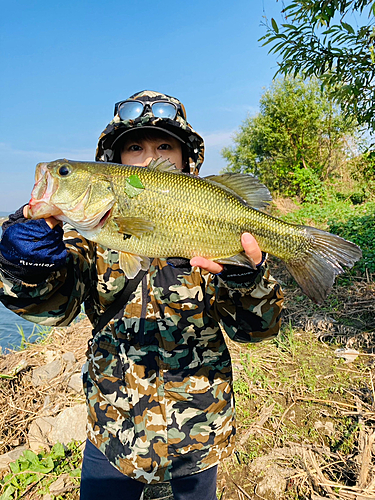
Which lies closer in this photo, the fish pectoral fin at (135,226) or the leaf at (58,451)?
the fish pectoral fin at (135,226)

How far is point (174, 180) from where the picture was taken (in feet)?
6.17

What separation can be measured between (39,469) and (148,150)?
3.12 m

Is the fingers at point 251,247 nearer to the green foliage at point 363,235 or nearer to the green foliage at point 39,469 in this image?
the green foliage at point 39,469

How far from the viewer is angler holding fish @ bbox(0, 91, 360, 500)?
1802 mm

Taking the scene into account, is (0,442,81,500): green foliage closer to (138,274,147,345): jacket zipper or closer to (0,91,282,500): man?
(0,91,282,500): man

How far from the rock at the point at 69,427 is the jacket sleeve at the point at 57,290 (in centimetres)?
223

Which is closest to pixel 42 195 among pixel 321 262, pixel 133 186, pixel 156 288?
pixel 133 186

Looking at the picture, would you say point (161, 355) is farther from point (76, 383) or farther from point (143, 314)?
point (76, 383)

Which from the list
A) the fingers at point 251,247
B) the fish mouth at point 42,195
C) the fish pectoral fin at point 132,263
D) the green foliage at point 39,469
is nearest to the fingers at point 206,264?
the fingers at point 251,247

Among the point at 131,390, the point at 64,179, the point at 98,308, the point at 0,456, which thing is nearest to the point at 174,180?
the point at 64,179

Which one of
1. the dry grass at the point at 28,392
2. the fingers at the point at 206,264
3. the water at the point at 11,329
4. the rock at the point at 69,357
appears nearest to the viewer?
the fingers at the point at 206,264

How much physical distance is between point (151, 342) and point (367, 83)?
4.05 m

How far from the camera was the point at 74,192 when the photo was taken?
1.88m

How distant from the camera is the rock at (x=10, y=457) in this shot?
327 cm
